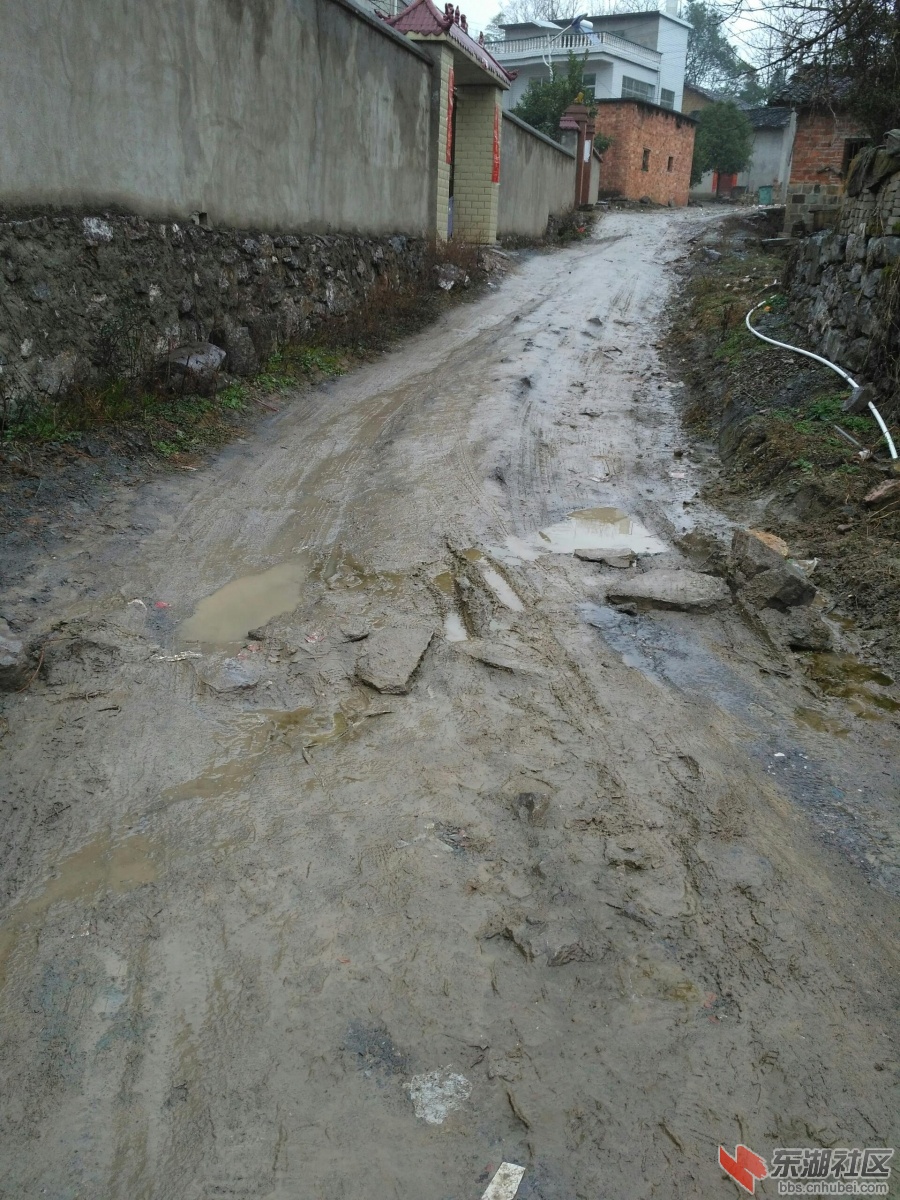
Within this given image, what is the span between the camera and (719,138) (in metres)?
38.4

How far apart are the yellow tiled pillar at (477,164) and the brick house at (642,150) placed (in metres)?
16.9

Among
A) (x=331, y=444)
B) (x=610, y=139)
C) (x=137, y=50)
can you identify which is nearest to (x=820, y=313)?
(x=331, y=444)

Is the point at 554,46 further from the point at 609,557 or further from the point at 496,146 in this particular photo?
the point at 609,557

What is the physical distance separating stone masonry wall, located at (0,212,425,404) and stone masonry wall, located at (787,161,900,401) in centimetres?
557

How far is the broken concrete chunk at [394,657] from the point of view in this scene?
397 centimetres

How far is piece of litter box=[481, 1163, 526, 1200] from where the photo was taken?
199cm

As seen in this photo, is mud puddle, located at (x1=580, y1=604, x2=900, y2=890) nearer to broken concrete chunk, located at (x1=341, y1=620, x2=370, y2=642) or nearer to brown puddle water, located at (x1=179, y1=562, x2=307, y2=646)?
broken concrete chunk, located at (x1=341, y1=620, x2=370, y2=642)

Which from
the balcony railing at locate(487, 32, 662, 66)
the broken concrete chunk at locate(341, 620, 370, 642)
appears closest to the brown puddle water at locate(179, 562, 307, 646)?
the broken concrete chunk at locate(341, 620, 370, 642)

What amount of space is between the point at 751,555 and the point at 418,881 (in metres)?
3.04

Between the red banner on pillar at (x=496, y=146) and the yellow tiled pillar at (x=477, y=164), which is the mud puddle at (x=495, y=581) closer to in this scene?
the yellow tiled pillar at (x=477, y=164)

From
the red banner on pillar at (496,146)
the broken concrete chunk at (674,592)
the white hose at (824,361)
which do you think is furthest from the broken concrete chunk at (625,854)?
the red banner on pillar at (496,146)

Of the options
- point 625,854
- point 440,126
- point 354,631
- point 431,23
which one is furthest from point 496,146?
point 625,854

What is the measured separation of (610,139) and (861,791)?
32.9m

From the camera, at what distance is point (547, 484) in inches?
258
